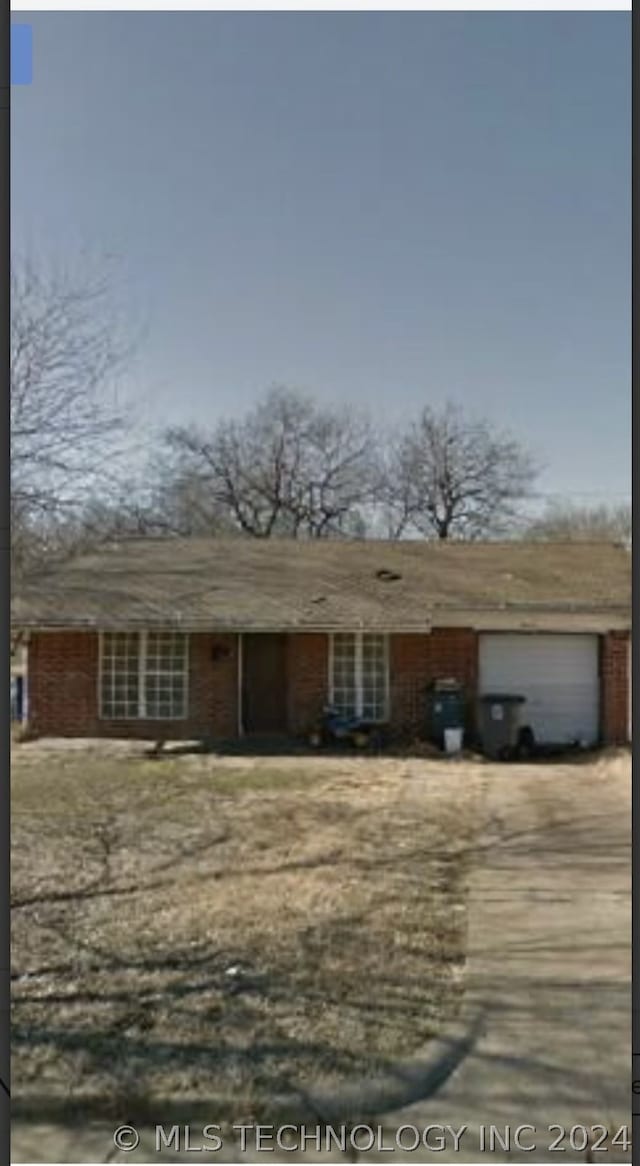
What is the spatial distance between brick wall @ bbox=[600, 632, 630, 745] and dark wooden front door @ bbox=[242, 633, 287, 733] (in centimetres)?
567

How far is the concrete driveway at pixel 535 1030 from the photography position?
10.5 ft

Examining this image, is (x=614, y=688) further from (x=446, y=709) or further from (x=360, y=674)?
(x=360, y=674)

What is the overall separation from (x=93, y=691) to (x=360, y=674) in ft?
16.1

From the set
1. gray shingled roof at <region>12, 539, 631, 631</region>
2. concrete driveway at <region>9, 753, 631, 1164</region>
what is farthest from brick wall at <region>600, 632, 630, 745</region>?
concrete driveway at <region>9, 753, 631, 1164</region>

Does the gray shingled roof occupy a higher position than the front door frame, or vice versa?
the gray shingled roof

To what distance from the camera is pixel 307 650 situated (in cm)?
1544

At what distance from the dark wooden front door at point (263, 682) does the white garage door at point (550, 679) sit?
3.67 meters

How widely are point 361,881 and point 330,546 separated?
1298cm

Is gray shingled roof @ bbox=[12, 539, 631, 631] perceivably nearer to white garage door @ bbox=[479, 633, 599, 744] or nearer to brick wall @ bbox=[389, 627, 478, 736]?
brick wall @ bbox=[389, 627, 478, 736]

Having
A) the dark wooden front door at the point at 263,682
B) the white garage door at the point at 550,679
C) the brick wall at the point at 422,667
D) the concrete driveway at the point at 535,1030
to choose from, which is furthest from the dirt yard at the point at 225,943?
the dark wooden front door at the point at 263,682

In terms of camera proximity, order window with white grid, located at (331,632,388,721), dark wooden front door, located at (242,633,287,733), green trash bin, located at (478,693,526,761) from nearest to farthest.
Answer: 1. green trash bin, located at (478,693,526,761)
2. window with white grid, located at (331,632,388,721)
3. dark wooden front door, located at (242,633,287,733)

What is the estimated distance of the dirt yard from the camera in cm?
372

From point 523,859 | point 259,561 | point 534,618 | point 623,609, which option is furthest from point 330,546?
point 523,859

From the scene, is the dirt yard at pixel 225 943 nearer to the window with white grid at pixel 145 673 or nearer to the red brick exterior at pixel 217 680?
the red brick exterior at pixel 217 680
